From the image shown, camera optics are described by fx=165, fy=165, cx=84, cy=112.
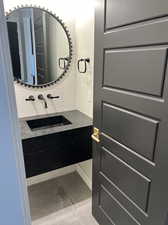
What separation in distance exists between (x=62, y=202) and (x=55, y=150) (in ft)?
2.44

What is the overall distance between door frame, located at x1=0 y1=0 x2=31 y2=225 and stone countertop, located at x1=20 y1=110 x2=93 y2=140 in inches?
31.8

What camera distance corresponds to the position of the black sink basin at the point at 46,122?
1.90 metres

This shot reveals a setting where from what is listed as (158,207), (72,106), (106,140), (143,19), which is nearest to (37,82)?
(72,106)

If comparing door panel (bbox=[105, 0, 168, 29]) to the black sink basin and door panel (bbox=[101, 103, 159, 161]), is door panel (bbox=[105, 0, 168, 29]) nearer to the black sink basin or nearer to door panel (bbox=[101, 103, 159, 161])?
door panel (bbox=[101, 103, 159, 161])

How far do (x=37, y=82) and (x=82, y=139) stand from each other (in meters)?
0.84

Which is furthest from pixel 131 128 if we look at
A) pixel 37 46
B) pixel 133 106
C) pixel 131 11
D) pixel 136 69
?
pixel 37 46

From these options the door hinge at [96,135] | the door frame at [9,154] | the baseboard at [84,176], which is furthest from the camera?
the baseboard at [84,176]

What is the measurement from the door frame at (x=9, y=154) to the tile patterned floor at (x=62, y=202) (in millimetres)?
1127

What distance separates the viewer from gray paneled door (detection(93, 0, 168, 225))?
835 mm

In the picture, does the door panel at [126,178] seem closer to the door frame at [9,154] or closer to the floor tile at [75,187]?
the door frame at [9,154]

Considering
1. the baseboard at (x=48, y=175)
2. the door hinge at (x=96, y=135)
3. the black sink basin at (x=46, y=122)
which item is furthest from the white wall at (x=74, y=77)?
the door hinge at (x=96, y=135)

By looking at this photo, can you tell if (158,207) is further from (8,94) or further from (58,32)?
(58,32)

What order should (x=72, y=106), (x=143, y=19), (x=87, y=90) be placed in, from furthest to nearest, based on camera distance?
(x=72, y=106) < (x=87, y=90) < (x=143, y=19)

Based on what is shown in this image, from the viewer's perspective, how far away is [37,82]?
6.29 feet
